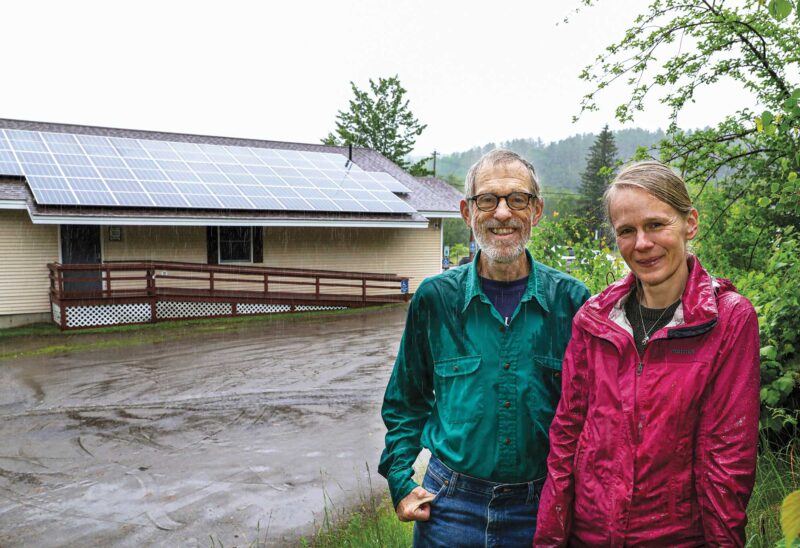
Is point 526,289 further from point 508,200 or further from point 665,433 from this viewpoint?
point 665,433

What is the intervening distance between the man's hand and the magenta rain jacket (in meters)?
0.46

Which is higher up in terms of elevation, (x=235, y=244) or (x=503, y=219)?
(x=503, y=219)

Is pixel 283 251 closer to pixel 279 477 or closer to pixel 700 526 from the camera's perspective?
pixel 279 477

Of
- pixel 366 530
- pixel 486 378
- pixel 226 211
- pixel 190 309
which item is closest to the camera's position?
pixel 486 378

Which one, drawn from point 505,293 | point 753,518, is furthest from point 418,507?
point 753,518

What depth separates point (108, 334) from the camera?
14477 mm

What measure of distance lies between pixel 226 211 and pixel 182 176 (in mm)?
2342

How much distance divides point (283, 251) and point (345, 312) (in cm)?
287

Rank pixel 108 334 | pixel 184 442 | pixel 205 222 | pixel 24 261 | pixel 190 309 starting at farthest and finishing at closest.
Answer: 1. pixel 190 309
2. pixel 205 222
3. pixel 24 261
4. pixel 108 334
5. pixel 184 442

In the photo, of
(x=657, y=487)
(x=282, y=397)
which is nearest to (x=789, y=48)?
(x=657, y=487)

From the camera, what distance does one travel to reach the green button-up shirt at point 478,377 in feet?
7.40

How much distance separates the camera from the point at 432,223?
2269cm

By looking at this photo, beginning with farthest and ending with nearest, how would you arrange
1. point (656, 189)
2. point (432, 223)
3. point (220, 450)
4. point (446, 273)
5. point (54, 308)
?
point (432, 223), point (54, 308), point (220, 450), point (446, 273), point (656, 189)

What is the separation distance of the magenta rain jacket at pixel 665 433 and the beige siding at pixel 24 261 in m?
16.8
